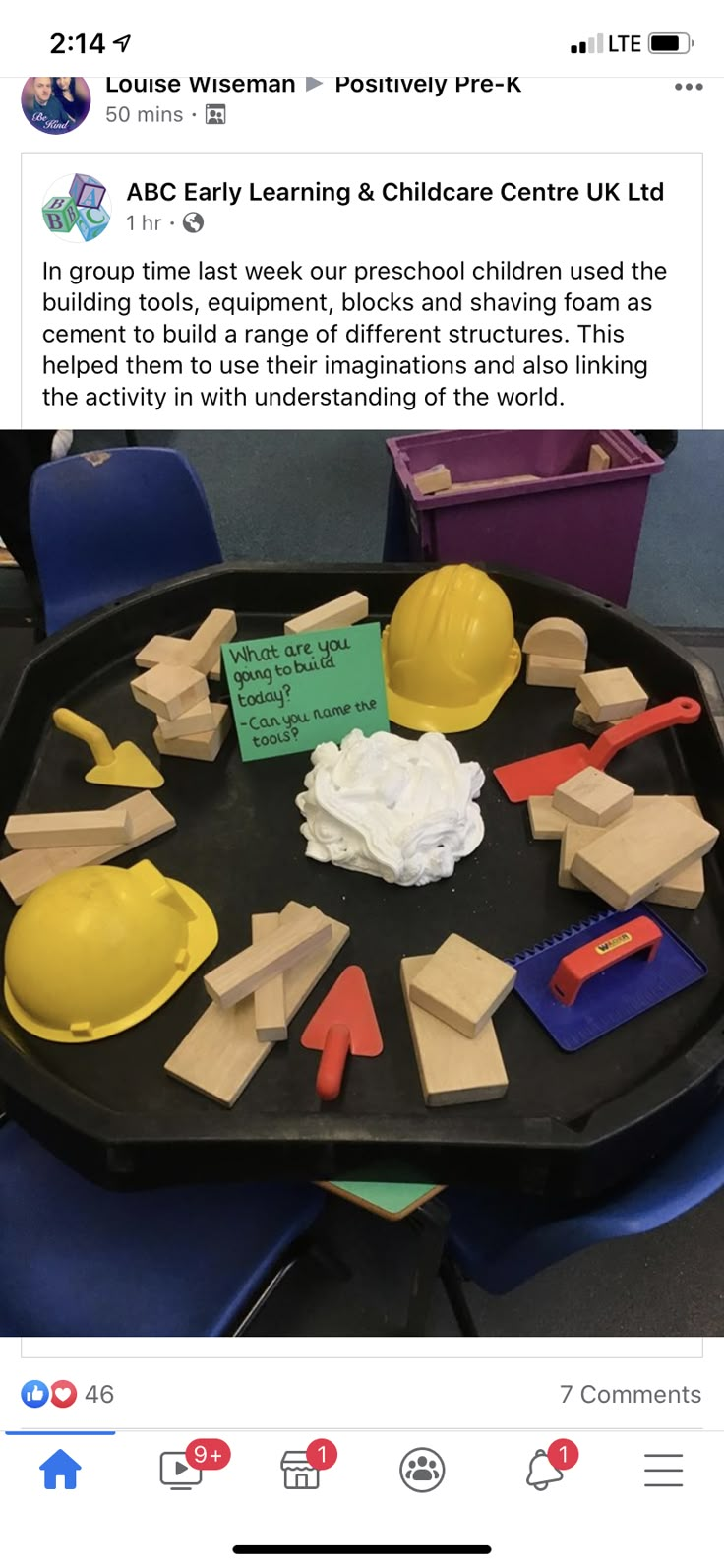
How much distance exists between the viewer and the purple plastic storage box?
1555mm

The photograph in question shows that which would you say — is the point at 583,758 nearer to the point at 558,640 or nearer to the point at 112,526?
the point at 558,640

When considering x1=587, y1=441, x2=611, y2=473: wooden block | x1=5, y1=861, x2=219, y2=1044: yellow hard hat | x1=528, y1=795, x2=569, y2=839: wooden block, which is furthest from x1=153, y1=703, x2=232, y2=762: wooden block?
x1=587, y1=441, x2=611, y2=473: wooden block

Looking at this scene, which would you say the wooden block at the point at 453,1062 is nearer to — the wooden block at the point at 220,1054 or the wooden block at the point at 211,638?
the wooden block at the point at 220,1054

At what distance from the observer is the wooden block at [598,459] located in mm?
1688

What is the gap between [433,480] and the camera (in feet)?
5.52

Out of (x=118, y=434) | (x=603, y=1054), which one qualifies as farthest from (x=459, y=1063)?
(x=118, y=434)

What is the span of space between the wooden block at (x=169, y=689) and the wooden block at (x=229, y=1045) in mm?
376

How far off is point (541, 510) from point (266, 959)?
3.58 ft

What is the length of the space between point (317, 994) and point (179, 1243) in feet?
0.92
